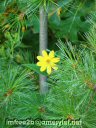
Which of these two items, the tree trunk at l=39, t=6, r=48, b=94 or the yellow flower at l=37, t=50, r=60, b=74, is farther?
the tree trunk at l=39, t=6, r=48, b=94

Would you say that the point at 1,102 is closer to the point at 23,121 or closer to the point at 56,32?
the point at 23,121

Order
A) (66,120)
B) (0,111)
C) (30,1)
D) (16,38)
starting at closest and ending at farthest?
(66,120) < (30,1) < (0,111) < (16,38)

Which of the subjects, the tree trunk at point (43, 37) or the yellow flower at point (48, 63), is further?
the tree trunk at point (43, 37)

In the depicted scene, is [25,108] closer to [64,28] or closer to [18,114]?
[18,114]

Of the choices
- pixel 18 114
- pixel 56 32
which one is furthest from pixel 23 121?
pixel 56 32

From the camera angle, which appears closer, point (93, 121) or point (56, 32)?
point (93, 121)

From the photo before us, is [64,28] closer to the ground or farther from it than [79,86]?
farther from it

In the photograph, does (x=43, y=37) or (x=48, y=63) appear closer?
(x=48, y=63)

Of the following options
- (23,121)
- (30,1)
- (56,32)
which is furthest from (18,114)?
(56,32)

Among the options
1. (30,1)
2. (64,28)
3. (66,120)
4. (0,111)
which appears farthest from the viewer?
(64,28)
